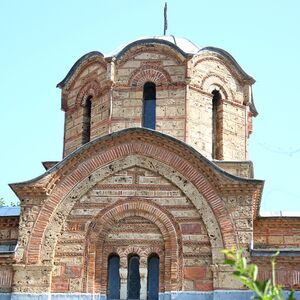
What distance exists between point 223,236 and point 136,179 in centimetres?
205

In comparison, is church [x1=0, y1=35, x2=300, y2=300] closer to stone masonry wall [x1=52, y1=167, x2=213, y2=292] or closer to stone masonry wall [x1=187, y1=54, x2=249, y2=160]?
stone masonry wall [x1=52, y1=167, x2=213, y2=292]

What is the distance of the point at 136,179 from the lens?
1307 cm

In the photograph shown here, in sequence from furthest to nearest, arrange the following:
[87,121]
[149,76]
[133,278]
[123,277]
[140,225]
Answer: [87,121] < [149,76] < [140,225] < [133,278] < [123,277]

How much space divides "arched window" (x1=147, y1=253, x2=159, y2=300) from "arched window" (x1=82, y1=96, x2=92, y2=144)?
376cm

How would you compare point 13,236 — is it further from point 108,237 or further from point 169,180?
point 169,180

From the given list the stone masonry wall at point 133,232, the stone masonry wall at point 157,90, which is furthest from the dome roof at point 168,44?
the stone masonry wall at point 133,232

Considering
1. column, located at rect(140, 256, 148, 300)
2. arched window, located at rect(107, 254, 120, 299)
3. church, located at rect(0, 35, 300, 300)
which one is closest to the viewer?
church, located at rect(0, 35, 300, 300)

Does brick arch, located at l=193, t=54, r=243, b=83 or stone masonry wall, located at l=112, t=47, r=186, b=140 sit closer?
stone masonry wall, located at l=112, t=47, r=186, b=140

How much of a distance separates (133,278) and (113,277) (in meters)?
0.39

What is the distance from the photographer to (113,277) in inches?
500

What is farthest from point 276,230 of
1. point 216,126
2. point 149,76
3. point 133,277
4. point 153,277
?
point 149,76

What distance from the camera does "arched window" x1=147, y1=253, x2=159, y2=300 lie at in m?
12.6

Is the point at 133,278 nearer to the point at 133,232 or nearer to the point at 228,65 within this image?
the point at 133,232

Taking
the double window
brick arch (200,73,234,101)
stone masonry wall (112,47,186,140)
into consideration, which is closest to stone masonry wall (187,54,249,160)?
brick arch (200,73,234,101)
